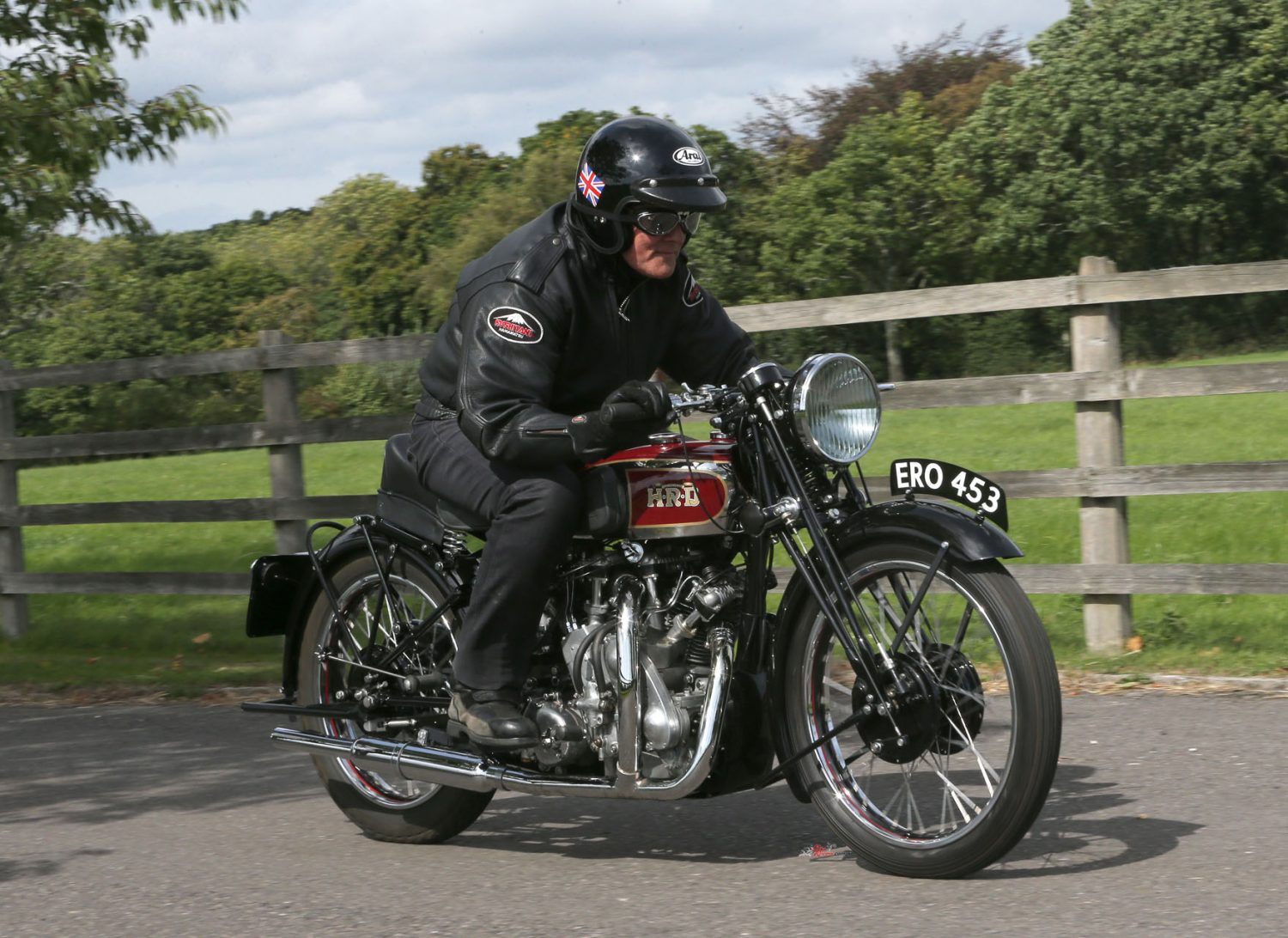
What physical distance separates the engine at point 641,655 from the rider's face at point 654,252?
2.41 ft

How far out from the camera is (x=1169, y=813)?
185 inches

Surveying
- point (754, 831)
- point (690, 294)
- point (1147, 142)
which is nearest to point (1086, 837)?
point (754, 831)

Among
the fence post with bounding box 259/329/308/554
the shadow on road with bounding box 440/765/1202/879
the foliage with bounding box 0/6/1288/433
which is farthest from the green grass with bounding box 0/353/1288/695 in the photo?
the foliage with bounding box 0/6/1288/433

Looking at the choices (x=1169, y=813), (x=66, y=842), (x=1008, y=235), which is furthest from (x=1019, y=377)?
(x=1008, y=235)

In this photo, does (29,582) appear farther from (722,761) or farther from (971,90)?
(971,90)

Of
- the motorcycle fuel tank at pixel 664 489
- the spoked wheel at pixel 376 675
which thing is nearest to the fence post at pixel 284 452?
the spoked wheel at pixel 376 675

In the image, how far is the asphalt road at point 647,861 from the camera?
3.91 metres

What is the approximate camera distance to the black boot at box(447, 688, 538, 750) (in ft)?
14.8

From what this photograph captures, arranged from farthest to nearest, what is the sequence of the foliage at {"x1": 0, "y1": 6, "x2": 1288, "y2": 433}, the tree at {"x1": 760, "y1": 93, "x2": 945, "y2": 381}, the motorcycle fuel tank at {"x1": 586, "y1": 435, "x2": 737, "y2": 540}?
the tree at {"x1": 760, "y1": 93, "x2": 945, "y2": 381}
the foliage at {"x1": 0, "y1": 6, "x2": 1288, "y2": 433}
the motorcycle fuel tank at {"x1": 586, "y1": 435, "x2": 737, "y2": 540}

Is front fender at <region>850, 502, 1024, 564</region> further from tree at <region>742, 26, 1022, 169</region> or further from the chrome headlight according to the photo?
tree at <region>742, 26, 1022, 169</region>

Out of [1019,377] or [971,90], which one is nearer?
[1019,377]

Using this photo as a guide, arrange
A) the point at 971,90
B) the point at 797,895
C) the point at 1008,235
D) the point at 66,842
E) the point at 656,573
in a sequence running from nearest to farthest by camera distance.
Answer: the point at 797,895, the point at 656,573, the point at 66,842, the point at 1008,235, the point at 971,90

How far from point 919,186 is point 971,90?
30.6ft

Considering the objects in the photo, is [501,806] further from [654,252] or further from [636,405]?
[654,252]
